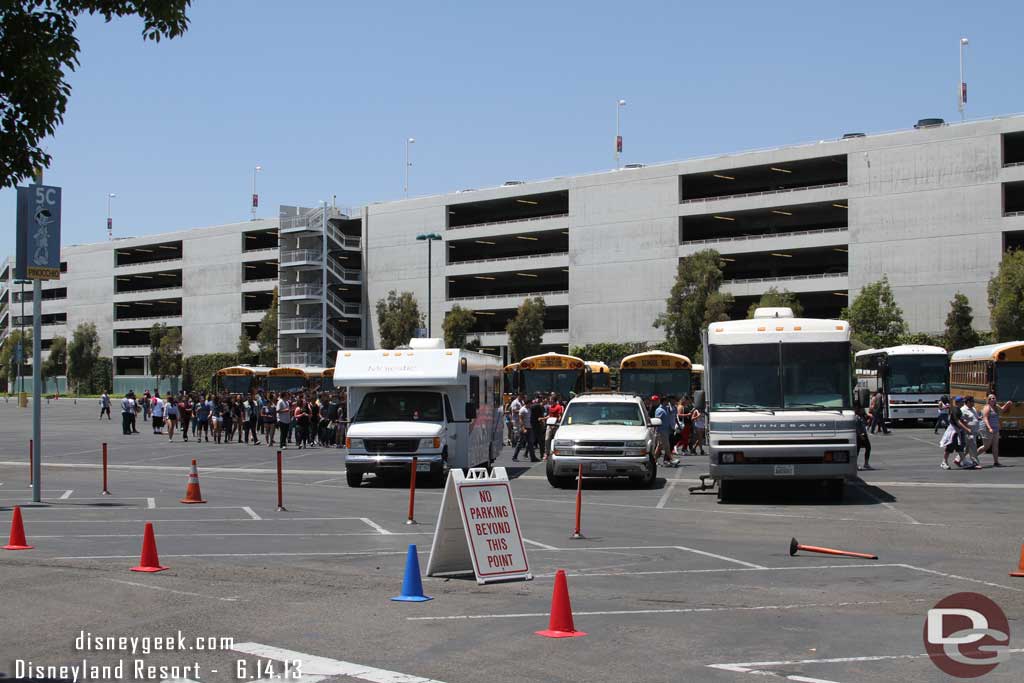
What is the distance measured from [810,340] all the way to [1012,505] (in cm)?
427

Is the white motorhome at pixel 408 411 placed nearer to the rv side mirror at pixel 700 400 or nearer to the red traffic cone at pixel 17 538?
the rv side mirror at pixel 700 400

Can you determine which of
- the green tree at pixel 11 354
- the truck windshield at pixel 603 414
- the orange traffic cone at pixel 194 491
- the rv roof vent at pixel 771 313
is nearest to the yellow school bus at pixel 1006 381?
the rv roof vent at pixel 771 313

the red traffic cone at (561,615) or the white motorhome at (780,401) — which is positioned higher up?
the white motorhome at (780,401)

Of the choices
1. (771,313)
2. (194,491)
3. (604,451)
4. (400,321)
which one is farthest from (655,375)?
(400,321)

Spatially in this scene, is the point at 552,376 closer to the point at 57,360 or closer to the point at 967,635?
the point at 967,635

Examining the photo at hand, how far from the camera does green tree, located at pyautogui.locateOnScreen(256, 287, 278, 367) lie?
96.2 meters

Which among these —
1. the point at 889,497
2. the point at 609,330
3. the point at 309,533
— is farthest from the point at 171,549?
the point at 609,330

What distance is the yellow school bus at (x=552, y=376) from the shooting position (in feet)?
141

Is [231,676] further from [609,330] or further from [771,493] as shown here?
[609,330]

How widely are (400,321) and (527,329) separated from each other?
9.66 m

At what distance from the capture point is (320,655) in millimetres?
8000

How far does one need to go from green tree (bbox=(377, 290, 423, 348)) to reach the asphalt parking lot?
62147 mm

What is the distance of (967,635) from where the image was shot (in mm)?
8812

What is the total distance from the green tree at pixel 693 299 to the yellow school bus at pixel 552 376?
1090 inches
